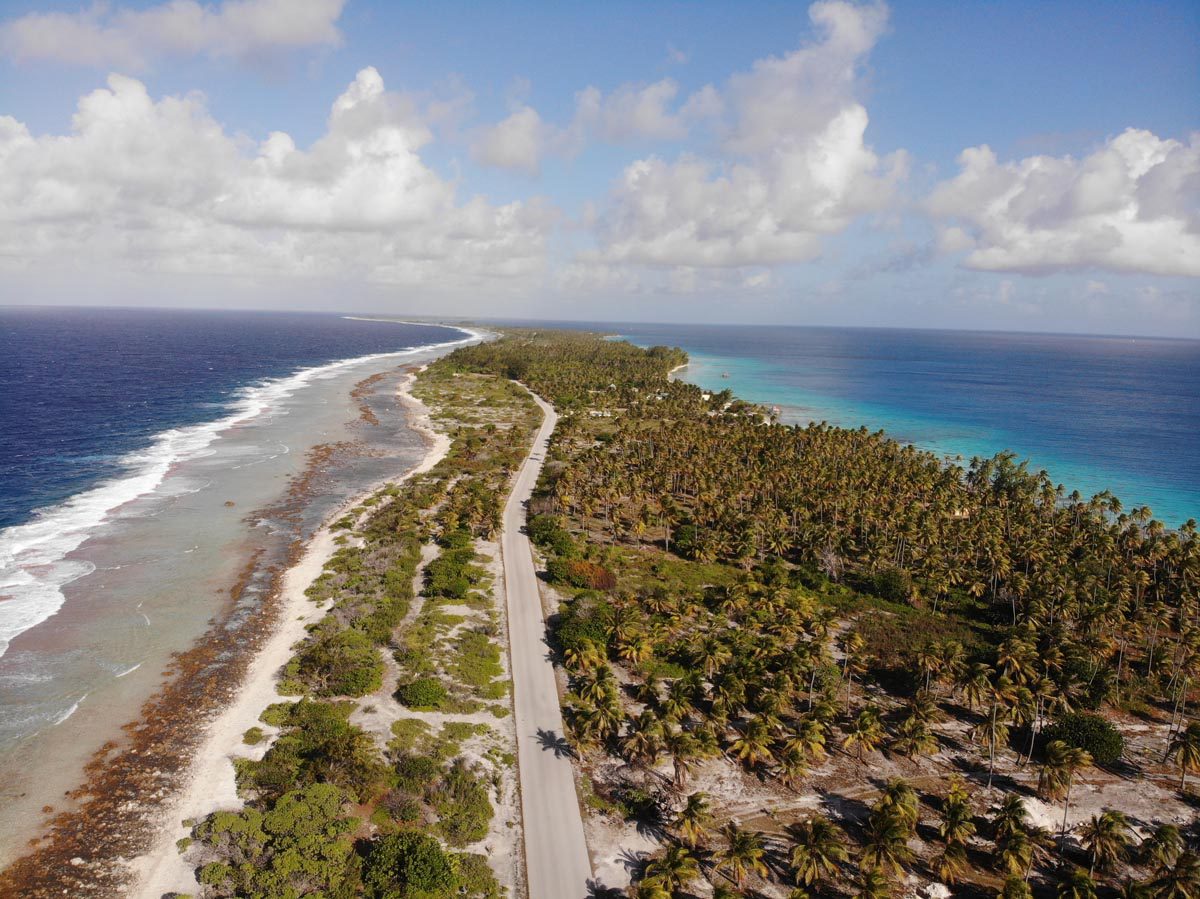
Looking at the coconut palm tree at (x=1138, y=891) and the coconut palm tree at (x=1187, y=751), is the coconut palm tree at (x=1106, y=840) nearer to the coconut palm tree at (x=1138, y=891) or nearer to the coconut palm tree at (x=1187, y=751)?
the coconut palm tree at (x=1138, y=891)

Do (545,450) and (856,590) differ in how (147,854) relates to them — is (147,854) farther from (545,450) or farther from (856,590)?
(545,450)

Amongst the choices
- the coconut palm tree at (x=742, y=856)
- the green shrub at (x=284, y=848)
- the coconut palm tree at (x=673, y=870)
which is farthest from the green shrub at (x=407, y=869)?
the coconut palm tree at (x=742, y=856)

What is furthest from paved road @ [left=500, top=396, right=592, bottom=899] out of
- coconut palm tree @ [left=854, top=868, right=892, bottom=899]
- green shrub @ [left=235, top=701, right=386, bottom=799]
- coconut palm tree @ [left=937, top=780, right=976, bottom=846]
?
coconut palm tree @ [left=937, top=780, right=976, bottom=846]

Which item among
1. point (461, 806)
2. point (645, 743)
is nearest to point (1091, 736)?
point (645, 743)

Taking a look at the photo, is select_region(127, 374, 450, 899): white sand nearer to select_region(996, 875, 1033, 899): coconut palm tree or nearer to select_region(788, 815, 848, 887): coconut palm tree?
select_region(788, 815, 848, 887): coconut palm tree

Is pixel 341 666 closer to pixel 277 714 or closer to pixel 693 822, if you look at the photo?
pixel 277 714

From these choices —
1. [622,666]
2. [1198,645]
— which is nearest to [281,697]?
[622,666]
